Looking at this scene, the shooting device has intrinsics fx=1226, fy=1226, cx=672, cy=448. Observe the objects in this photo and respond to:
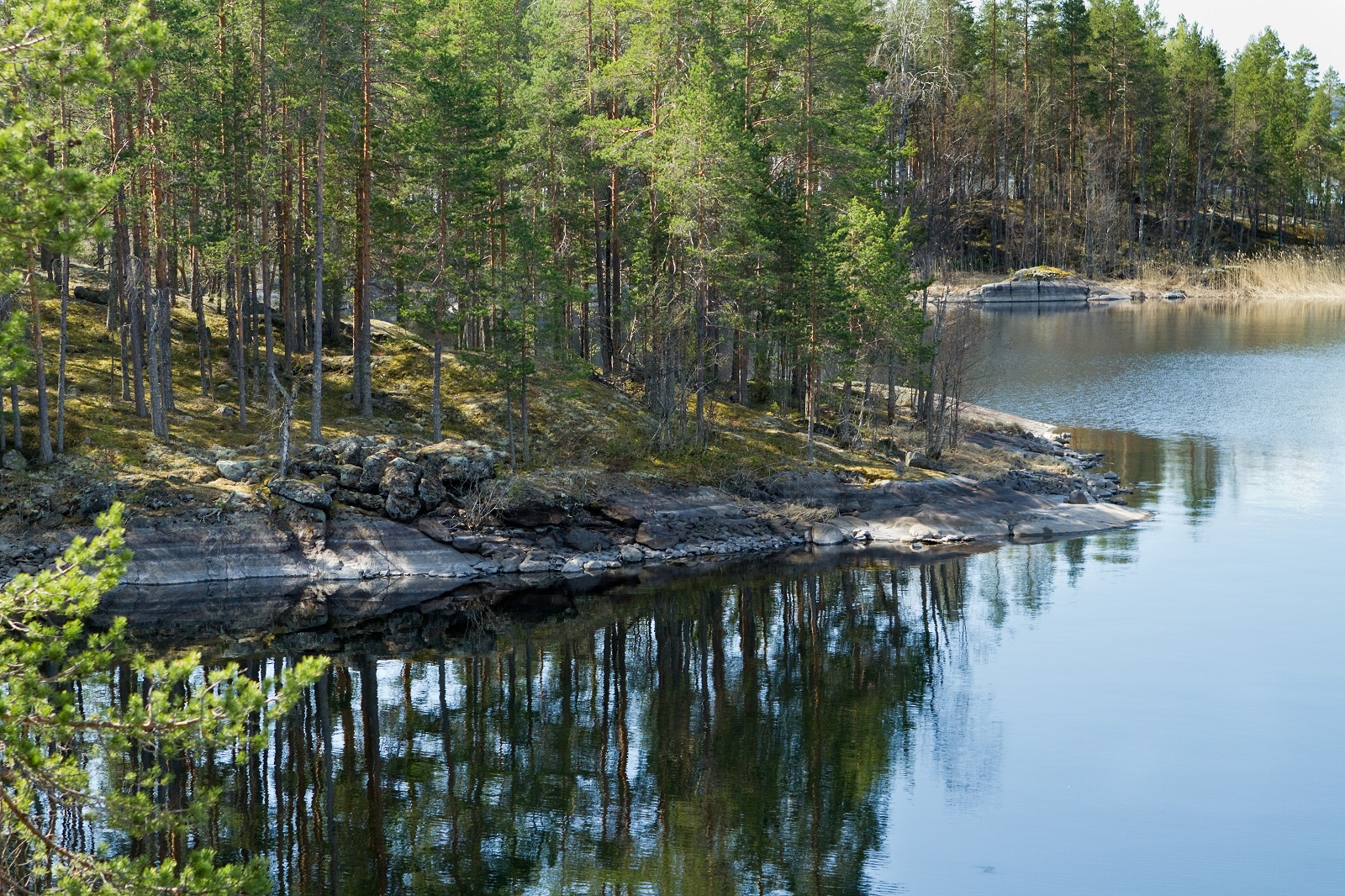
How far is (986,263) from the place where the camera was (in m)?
94.1

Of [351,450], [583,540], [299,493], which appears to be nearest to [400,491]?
[351,450]

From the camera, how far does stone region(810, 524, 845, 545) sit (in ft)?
121

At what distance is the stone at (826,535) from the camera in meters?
36.8

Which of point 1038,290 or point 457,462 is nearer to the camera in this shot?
point 457,462

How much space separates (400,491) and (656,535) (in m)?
7.46

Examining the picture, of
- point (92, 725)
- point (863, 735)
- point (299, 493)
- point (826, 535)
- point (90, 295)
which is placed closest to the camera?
point (92, 725)

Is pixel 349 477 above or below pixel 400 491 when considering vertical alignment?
above

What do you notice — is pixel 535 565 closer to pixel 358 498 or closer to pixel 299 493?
pixel 358 498

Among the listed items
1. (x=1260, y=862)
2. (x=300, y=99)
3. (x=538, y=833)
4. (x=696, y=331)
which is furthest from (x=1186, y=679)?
(x=300, y=99)

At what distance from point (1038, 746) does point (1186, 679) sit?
4.85 m

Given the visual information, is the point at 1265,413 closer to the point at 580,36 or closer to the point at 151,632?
the point at 580,36

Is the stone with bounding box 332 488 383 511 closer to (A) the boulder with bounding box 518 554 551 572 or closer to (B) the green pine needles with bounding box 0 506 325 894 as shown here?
(A) the boulder with bounding box 518 554 551 572

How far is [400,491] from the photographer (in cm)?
3347

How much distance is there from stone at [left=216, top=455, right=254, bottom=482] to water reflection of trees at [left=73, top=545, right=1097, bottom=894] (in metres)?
6.99
